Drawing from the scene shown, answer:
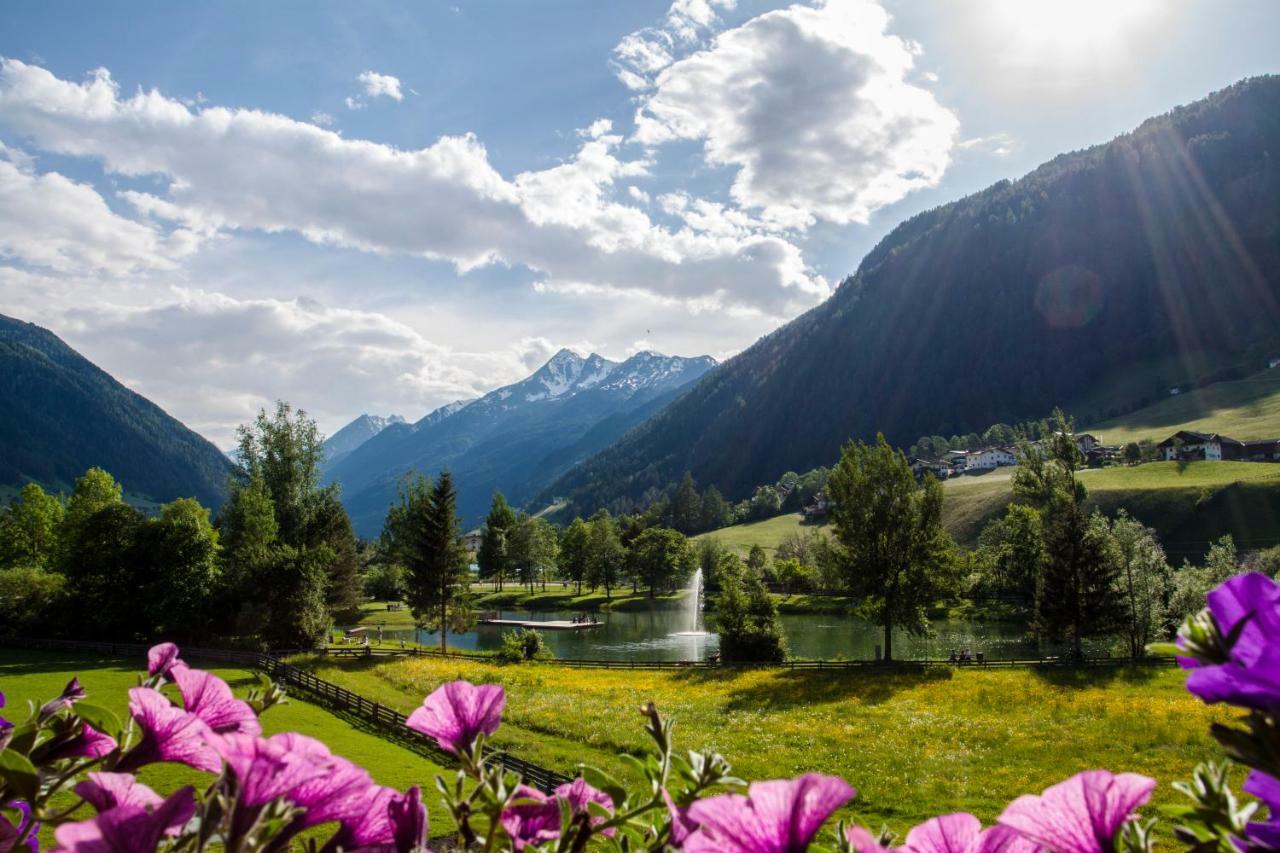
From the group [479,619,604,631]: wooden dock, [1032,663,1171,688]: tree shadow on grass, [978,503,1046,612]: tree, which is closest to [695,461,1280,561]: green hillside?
[978,503,1046,612]: tree

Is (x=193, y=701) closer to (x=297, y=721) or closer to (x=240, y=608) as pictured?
(x=297, y=721)

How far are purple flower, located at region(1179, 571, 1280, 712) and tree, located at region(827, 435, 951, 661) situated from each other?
39.8 metres

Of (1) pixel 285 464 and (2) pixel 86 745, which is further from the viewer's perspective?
(1) pixel 285 464

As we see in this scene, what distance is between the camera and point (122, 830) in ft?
2.43

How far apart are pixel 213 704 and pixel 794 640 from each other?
195ft

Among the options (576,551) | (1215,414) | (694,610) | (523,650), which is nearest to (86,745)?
(523,650)

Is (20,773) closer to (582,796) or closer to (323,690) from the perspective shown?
(582,796)

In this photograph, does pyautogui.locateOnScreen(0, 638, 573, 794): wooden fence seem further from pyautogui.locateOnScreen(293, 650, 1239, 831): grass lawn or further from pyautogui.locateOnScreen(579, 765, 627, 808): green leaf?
pyautogui.locateOnScreen(579, 765, 627, 808): green leaf

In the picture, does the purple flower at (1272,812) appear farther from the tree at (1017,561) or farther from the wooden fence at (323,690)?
the tree at (1017,561)

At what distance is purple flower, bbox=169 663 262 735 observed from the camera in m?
1.21

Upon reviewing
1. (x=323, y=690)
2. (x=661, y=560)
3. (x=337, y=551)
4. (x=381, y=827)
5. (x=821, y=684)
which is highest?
(x=381, y=827)

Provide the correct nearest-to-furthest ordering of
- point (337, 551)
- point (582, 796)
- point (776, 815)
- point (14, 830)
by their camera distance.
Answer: point (776, 815) < point (14, 830) < point (582, 796) < point (337, 551)

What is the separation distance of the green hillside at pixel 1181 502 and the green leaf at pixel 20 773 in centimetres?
9694

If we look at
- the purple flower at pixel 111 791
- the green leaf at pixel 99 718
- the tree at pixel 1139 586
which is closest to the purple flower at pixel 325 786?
the purple flower at pixel 111 791
